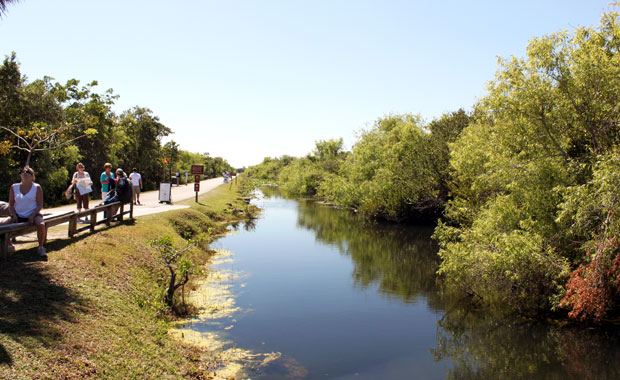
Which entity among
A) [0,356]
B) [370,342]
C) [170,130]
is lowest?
[370,342]

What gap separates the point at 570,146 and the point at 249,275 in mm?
12848

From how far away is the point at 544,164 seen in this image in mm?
13727

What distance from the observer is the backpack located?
1625 centimetres

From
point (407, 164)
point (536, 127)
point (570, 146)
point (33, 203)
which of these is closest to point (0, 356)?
point (33, 203)

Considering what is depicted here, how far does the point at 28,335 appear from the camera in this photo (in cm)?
662

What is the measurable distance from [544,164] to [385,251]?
11.9 m

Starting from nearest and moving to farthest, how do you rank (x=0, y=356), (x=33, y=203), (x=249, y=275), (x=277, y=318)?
(x=0, y=356) → (x=33, y=203) → (x=277, y=318) → (x=249, y=275)

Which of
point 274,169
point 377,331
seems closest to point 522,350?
point 377,331

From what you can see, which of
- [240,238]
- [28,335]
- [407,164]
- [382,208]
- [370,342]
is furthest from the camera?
[382,208]

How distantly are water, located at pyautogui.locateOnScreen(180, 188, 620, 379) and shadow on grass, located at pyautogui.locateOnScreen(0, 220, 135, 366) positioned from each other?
12.3 ft

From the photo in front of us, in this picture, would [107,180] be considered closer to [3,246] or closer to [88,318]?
[3,246]

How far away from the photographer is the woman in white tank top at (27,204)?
9656 millimetres

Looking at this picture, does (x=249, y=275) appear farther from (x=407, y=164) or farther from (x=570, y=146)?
(x=407, y=164)

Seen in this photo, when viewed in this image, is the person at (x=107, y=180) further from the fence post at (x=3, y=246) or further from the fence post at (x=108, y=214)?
the fence post at (x=3, y=246)
